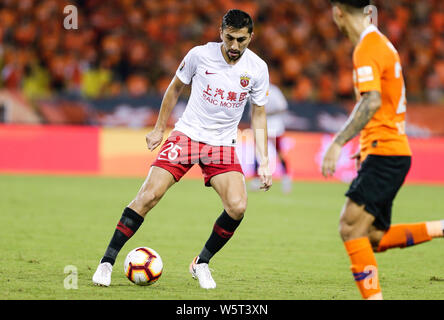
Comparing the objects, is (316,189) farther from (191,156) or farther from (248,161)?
(191,156)

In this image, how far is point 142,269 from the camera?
571 cm

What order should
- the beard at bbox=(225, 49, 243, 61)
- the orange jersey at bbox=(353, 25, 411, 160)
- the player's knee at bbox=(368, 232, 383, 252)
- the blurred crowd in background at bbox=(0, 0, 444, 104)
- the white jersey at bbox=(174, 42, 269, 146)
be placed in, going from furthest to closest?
the blurred crowd in background at bbox=(0, 0, 444, 104)
the white jersey at bbox=(174, 42, 269, 146)
the beard at bbox=(225, 49, 243, 61)
the player's knee at bbox=(368, 232, 383, 252)
the orange jersey at bbox=(353, 25, 411, 160)

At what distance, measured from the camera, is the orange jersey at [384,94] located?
458cm

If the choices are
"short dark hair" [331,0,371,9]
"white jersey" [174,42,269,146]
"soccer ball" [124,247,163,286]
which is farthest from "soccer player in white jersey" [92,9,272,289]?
"short dark hair" [331,0,371,9]

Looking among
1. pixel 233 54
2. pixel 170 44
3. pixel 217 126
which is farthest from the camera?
pixel 170 44

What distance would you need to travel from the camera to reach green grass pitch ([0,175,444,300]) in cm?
563

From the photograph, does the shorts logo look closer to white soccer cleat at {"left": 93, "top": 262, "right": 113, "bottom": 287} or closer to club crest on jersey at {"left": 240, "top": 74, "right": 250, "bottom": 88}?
club crest on jersey at {"left": 240, "top": 74, "right": 250, "bottom": 88}

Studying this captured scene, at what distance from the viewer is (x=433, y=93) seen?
18.9m

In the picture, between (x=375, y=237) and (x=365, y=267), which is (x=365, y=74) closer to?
(x=375, y=237)

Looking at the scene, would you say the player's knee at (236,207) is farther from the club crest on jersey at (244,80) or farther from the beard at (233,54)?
the beard at (233,54)

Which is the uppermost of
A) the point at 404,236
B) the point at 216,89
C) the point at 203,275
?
the point at 216,89

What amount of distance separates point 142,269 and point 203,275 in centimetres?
50

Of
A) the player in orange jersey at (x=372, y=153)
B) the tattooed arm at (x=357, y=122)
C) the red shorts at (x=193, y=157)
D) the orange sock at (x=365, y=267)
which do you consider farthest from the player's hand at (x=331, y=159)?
the red shorts at (x=193, y=157)

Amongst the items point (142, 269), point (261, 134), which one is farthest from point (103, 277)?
point (261, 134)
